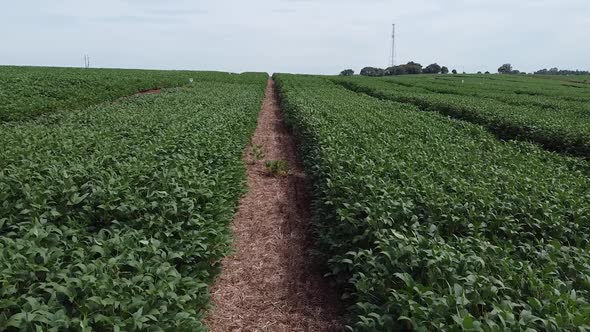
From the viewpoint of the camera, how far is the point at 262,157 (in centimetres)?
1109

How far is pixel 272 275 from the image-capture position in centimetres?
543

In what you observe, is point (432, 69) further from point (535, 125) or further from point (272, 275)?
point (272, 275)

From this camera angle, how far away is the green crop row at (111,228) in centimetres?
280

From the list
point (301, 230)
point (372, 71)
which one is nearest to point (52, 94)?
point (301, 230)

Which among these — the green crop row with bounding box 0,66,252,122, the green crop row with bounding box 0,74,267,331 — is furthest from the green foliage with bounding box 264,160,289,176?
the green crop row with bounding box 0,66,252,122

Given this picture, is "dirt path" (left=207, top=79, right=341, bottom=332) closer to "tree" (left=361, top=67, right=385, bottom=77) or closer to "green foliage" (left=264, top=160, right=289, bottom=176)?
"green foliage" (left=264, top=160, right=289, bottom=176)

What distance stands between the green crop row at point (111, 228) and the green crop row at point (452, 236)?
1441 millimetres

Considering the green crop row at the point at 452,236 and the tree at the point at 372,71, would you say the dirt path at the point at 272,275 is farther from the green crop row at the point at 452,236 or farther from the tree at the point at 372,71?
the tree at the point at 372,71

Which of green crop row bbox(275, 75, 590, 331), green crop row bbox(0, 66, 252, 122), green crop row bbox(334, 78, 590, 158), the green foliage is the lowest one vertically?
the green foliage

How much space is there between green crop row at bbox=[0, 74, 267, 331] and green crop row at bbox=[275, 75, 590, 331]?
1441 mm

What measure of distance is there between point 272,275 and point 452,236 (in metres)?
2.26

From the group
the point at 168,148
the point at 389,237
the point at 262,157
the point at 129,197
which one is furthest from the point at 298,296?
the point at 262,157

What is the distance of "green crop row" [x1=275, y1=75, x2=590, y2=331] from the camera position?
2936 millimetres

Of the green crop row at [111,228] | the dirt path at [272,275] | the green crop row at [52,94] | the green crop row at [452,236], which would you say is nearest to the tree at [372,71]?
the green crop row at [52,94]
